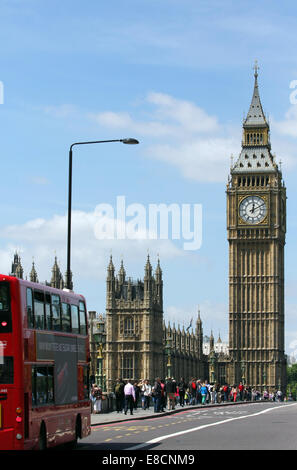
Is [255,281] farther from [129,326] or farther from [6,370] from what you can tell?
[6,370]

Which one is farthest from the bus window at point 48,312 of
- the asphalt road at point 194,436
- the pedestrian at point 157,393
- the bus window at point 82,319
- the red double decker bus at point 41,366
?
the pedestrian at point 157,393

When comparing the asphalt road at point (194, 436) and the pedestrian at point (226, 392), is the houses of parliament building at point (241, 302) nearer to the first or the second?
the pedestrian at point (226, 392)

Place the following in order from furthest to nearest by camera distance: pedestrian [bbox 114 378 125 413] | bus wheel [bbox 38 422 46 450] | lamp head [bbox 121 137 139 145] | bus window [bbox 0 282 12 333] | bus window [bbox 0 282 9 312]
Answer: pedestrian [bbox 114 378 125 413] → lamp head [bbox 121 137 139 145] → bus wheel [bbox 38 422 46 450] → bus window [bbox 0 282 9 312] → bus window [bbox 0 282 12 333]

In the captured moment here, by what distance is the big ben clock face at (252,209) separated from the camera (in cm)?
14675

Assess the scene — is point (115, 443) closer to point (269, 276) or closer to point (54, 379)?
point (54, 379)

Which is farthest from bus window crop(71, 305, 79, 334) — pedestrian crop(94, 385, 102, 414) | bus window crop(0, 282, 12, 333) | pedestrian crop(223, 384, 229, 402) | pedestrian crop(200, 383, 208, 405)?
pedestrian crop(223, 384, 229, 402)

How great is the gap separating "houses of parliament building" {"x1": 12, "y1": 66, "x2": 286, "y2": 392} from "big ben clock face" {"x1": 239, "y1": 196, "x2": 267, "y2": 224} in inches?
5.3

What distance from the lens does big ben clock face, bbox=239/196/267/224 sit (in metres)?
147

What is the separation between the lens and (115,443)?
26.2 meters

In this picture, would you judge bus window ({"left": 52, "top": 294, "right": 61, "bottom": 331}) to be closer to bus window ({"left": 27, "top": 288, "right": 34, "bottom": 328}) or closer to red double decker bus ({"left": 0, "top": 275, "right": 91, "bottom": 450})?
red double decker bus ({"left": 0, "top": 275, "right": 91, "bottom": 450})

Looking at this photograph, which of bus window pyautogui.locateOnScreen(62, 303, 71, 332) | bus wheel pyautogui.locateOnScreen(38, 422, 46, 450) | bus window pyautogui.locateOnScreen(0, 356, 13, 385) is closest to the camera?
bus window pyautogui.locateOnScreen(0, 356, 13, 385)

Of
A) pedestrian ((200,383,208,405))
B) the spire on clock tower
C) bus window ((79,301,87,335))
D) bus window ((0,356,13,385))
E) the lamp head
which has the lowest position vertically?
pedestrian ((200,383,208,405))

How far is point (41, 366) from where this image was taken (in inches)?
872
